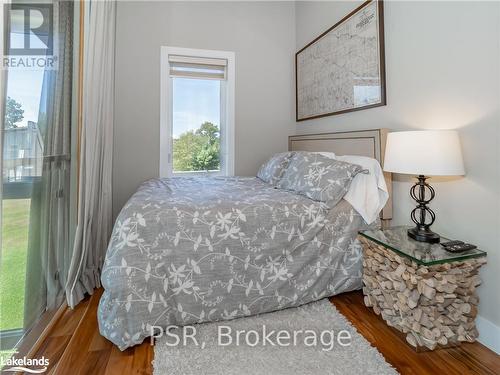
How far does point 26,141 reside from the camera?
4.51 feet

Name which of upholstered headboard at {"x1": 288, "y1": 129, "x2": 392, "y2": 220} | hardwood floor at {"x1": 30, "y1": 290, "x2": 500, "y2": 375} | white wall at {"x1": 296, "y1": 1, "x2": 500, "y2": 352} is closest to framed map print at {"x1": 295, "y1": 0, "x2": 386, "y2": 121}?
white wall at {"x1": 296, "y1": 1, "x2": 500, "y2": 352}

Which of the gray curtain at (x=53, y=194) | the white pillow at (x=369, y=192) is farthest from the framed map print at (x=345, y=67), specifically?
the gray curtain at (x=53, y=194)

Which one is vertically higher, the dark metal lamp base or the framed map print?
the framed map print

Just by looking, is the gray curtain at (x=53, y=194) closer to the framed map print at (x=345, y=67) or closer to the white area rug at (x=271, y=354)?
the white area rug at (x=271, y=354)

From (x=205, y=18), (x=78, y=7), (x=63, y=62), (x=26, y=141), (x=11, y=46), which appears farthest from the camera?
(x=205, y=18)

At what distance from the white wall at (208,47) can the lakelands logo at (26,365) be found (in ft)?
5.97

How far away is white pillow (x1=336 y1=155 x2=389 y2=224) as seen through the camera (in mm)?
1913

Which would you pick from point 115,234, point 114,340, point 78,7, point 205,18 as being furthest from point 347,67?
point 114,340

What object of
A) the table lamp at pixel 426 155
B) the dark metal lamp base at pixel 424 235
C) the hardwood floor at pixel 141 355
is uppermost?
the table lamp at pixel 426 155

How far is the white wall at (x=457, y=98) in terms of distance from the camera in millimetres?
1474

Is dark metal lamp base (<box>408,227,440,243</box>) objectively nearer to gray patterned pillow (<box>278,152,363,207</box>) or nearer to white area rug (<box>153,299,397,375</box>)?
gray patterned pillow (<box>278,152,363,207</box>)

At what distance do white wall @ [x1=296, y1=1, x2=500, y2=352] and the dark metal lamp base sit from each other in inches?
6.5

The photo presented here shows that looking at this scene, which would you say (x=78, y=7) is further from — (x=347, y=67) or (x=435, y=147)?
(x=435, y=147)

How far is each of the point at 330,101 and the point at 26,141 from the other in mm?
2422
